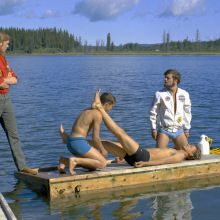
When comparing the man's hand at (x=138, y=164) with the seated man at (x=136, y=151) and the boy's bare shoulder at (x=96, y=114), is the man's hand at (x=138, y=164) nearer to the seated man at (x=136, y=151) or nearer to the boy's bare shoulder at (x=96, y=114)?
the seated man at (x=136, y=151)

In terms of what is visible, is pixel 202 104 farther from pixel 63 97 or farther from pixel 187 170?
pixel 187 170

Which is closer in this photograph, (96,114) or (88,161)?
(96,114)

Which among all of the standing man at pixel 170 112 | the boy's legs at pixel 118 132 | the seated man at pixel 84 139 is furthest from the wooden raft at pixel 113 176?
the standing man at pixel 170 112

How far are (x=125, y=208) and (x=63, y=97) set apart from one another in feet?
68.8

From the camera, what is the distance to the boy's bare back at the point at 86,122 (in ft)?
23.2

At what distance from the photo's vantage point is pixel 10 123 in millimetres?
7211

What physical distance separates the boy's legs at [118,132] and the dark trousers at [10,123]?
1401 millimetres

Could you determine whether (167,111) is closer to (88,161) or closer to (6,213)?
→ (88,161)

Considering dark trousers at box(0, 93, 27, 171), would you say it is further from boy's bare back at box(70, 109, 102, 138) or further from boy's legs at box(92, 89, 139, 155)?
boy's legs at box(92, 89, 139, 155)

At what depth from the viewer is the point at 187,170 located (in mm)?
8102

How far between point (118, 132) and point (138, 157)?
648 millimetres

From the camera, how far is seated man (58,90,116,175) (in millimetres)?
7109

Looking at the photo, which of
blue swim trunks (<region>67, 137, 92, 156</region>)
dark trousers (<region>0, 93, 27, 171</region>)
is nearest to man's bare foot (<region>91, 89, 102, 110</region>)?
blue swim trunks (<region>67, 137, 92, 156</region>)

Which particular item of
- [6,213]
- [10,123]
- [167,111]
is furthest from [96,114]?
[6,213]
